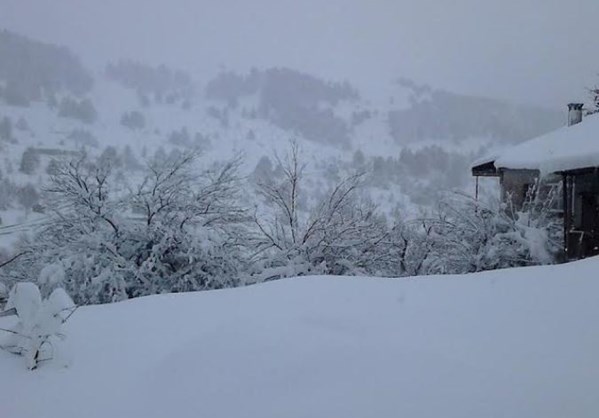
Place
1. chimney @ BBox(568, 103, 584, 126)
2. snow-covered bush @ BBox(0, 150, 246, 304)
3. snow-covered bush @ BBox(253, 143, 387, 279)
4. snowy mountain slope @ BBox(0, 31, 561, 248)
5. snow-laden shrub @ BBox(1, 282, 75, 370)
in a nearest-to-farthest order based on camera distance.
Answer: snow-laden shrub @ BBox(1, 282, 75, 370) → snow-covered bush @ BBox(0, 150, 246, 304) → snow-covered bush @ BBox(253, 143, 387, 279) → snowy mountain slope @ BBox(0, 31, 561, 248) → chimney @ BBox(568, 103, 584, 126)

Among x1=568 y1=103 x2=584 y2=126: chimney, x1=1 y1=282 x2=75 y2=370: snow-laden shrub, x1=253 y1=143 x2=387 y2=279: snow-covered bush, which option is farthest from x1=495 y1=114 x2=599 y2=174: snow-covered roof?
x1=1 y1=282 x2=75 y2=370: snow-laden shrub

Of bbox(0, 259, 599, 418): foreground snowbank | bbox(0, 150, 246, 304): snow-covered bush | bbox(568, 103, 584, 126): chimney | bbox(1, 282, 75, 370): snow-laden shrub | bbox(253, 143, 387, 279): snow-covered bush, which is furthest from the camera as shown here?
bbox(568, 103, 584, 126): chimney

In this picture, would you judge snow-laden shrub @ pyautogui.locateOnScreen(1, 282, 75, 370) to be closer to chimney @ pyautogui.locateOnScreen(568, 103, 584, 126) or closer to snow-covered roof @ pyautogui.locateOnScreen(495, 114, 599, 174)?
snow-covered roof @ pyautogui.locateOnScreen(495, 114, 599, 174)

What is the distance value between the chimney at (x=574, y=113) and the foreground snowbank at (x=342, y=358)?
12.7 metres

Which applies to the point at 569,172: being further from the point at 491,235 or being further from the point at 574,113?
the point at 574,113

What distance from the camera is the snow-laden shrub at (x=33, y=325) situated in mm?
3422

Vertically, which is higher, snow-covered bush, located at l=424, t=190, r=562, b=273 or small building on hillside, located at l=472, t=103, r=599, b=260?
small building on hillside, located at l=472, t=103, r=599, b=260

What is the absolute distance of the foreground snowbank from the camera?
2.68m

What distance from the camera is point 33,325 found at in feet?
11.4

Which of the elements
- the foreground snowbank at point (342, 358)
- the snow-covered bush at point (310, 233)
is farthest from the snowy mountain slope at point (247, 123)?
the foreground snowbank at point (342, 358)

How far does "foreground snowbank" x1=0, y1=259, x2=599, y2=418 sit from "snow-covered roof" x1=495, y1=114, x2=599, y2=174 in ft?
23.2

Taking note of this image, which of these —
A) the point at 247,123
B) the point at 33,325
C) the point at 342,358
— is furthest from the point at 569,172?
the point at 247,123

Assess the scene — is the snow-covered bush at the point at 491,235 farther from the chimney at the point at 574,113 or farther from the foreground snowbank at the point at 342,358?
the foreground snowbank at the point at 342,358

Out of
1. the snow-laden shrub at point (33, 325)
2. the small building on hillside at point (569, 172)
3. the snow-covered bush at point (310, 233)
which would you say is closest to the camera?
the snow-laden shrub at point (33, 325)
